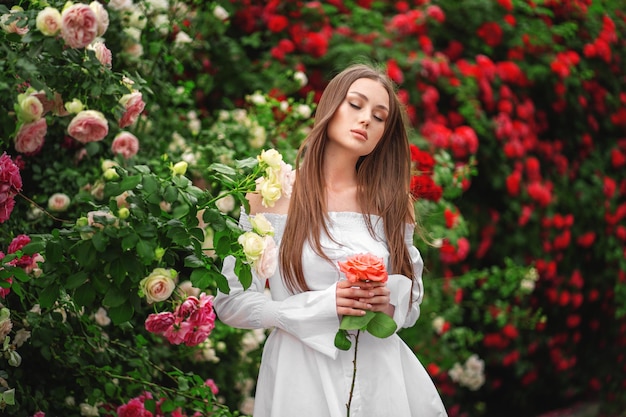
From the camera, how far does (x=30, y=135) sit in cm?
236

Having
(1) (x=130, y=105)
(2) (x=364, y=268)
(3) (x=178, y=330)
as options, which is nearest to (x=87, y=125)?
(1) (x=130, y=105)

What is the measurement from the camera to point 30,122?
231 cm

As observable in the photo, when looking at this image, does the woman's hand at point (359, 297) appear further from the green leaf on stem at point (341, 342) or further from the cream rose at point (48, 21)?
the cream rose at point (48, 21)

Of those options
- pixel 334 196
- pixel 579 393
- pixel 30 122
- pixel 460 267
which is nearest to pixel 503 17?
pixel 460 267

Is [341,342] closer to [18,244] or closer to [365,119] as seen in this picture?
[365,119]

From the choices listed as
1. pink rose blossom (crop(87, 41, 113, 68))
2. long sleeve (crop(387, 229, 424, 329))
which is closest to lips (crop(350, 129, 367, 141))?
long sleeve (crop(387, 229, 424, 329))

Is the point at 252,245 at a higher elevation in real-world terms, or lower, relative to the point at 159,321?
higher

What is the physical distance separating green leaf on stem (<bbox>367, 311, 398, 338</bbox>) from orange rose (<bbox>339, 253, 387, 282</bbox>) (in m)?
0.11

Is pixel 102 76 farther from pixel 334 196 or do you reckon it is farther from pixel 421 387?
pixel 421 387

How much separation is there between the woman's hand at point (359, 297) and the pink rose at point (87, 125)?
910 mm

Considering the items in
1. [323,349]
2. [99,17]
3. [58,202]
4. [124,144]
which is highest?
[99,17]

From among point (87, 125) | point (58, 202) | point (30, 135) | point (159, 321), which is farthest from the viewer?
point (58, 202)

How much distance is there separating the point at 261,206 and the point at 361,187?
12.4 inches

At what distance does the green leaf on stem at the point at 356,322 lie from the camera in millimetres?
2094
